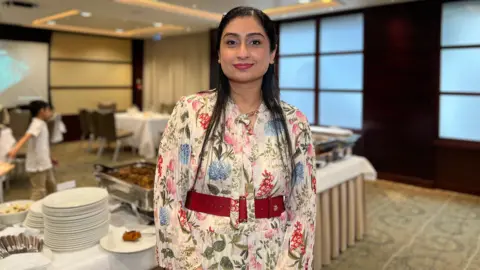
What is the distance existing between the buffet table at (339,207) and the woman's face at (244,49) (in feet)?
5.08

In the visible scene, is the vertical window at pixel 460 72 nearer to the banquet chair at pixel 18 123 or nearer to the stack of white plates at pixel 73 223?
the stack of white plates at pixel 73 223

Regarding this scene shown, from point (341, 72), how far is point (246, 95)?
5.22 metres

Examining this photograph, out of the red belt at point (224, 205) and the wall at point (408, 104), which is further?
the wall at point (408, 104)

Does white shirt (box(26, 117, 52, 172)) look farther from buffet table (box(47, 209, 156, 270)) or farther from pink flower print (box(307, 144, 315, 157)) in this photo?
pink flower print (box(307, 144, 315, 157))

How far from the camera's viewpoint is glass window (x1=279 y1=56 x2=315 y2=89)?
6.39 m

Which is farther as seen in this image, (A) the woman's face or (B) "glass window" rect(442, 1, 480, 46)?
(B) "glass window" rect(442, 1, 480, 46)

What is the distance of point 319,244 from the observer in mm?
2549

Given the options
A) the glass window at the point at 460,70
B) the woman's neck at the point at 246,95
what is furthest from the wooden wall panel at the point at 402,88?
the woman's neck at the point at 246,95

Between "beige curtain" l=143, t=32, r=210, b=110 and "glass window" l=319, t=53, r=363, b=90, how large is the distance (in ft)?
9.13

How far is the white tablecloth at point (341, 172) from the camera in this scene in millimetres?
2488

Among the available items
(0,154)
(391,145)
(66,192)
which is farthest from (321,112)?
(66,192)

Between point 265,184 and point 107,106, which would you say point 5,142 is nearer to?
point 265,184

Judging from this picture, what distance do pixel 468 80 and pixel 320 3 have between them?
88.9 inches

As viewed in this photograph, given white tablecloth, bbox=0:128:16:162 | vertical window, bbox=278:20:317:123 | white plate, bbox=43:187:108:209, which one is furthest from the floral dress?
vertical window, bbox=278:20:317:123
